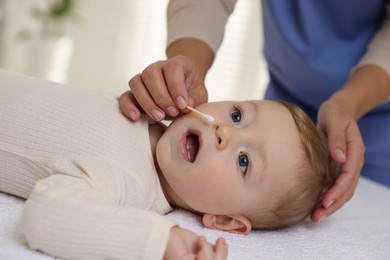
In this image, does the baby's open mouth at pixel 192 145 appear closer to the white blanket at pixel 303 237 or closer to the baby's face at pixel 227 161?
the baby's face at pixel 227 161

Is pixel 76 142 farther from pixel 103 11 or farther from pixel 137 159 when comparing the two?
pixel 103 11

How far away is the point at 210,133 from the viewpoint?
1.08 metres

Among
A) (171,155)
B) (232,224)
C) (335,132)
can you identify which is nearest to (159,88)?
(171,155)

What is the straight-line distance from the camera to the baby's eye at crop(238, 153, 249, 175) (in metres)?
1.08

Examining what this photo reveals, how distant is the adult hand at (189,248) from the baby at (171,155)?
156 millimetres

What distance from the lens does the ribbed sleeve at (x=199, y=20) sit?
4.85 feet

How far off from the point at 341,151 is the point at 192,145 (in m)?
0.31

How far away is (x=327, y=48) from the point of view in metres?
1.63

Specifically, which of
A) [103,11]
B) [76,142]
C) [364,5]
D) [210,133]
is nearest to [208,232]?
[210,133]

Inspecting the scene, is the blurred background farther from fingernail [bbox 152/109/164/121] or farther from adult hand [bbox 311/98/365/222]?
fingernail [bbox 152/109/164/121]

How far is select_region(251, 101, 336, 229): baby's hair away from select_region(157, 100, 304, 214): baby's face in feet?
0.05

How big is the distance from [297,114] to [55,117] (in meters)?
0.48

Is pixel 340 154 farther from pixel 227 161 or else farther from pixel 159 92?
pixel 159 92

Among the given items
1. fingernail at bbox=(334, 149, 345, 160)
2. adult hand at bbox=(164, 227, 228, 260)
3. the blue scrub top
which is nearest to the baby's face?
fingernail at bbox=(334, 149, 345, 160)
